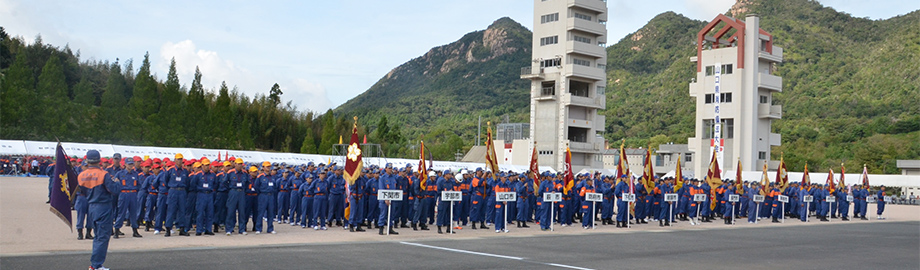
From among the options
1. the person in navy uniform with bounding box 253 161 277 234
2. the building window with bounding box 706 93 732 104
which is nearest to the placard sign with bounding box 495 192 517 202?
the person in navy uniform with bounding box 253 161 277 234

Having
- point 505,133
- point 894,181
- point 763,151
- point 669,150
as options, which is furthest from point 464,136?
point 894,181

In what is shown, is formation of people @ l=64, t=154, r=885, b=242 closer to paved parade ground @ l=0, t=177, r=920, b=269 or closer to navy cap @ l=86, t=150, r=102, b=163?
navy cap @ l=86, t=150, r=102, b=163

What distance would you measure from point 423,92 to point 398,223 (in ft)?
471

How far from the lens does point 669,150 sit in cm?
9700

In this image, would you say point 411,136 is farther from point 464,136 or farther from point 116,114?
point 116,114

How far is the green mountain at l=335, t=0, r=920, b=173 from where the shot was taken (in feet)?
296

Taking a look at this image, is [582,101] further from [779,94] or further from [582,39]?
[779,94]

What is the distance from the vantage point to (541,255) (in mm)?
14148

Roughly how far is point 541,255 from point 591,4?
57.9 meters

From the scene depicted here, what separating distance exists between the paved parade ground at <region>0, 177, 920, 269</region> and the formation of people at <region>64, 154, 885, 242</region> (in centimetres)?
61

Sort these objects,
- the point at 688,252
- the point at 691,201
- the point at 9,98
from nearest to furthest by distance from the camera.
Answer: the point at 688,252, the point at 691,201, the point at 9,98

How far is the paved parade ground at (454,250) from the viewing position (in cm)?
1196

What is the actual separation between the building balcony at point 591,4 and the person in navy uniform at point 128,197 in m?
55.7

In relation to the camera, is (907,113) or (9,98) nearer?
(9,98)
